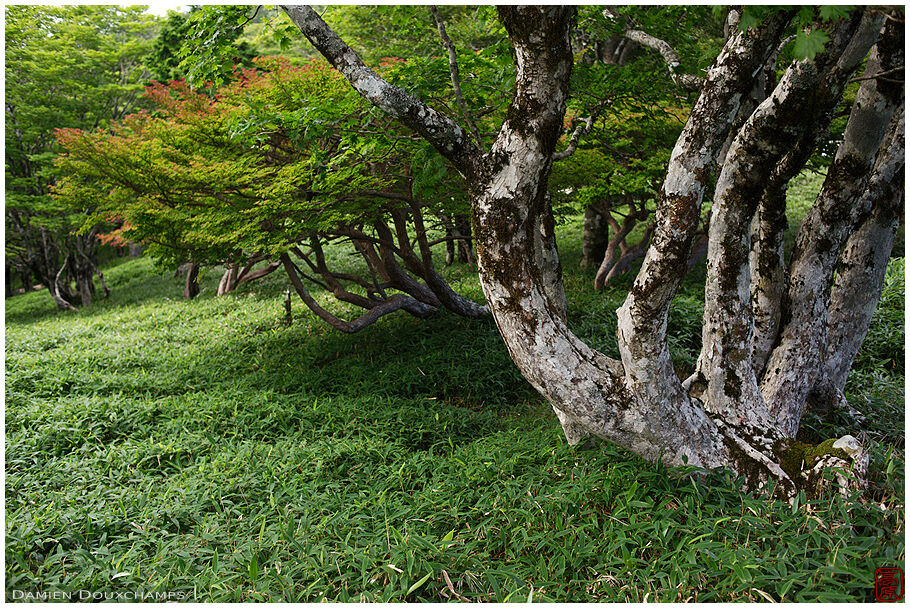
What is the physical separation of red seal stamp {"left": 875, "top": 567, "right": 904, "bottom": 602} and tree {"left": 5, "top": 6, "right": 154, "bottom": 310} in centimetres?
1389

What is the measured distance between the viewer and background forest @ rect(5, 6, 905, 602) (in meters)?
3.00

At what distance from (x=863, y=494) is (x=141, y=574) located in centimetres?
405

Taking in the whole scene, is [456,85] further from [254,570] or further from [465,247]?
[465,247]

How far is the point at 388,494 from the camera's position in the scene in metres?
3.95

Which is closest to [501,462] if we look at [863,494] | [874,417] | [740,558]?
[740,558]

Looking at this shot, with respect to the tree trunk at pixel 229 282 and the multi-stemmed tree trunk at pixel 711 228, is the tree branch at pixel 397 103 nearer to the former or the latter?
the multi-stemmed tree trunk at pixel 711 228

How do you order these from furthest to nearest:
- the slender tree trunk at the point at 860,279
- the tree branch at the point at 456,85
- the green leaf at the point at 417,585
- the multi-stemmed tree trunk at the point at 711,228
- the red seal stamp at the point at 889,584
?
the slender tree trunk at the point at 860,279 < the tree branch at the point at 456,85 < the multi-stemmed tree trunk at the point at 711,228 < the green leaf at the point at 417,585 < the red seal stamp at the point at 889,584

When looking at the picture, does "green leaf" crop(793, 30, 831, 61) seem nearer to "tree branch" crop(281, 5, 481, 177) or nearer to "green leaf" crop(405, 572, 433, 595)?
"tree branch" crop(281, 5, 481, 177)

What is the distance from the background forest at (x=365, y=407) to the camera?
300 centimetres

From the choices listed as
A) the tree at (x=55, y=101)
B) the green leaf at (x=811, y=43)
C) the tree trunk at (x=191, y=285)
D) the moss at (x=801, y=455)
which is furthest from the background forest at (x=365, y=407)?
the tree at (x=55, y=101)

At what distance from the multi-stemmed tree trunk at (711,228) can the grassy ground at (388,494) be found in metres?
0.45

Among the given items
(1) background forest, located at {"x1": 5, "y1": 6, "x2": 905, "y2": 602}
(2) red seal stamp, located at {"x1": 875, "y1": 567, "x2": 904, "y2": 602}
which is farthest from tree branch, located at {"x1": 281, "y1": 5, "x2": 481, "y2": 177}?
(2) red seal stamp, located at {"x1": 875, "y1": 567, "x2": 904, "y2": 602}

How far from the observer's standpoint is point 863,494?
3.19m

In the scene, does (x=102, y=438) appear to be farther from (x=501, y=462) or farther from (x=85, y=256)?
(x=85, y=256)
